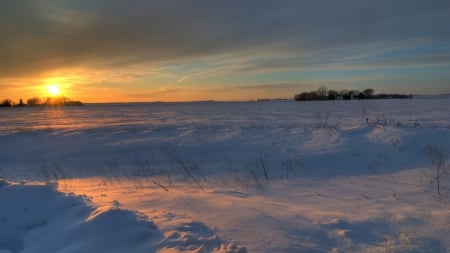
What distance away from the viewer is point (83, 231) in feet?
12.4

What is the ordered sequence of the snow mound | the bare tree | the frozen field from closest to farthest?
the snow mound, the frozen field, the bare tree

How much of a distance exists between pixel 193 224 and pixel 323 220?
162cm

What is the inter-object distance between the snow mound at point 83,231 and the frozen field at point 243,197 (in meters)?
0.01

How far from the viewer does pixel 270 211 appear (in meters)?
4.57

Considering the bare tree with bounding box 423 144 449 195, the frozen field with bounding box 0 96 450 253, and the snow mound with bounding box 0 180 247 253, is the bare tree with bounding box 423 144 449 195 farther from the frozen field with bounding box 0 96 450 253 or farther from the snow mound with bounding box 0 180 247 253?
the snow mound with bounding box 0 180 247 253

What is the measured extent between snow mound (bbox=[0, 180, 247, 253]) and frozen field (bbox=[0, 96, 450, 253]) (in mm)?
15

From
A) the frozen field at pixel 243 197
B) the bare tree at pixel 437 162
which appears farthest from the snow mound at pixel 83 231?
the bare tree at pixel 437 162

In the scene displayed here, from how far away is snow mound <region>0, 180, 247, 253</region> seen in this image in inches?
136

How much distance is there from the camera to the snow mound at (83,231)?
3451 mm

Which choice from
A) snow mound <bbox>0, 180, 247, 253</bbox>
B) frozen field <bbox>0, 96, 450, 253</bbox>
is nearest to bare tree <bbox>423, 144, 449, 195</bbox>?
frozen field <bbox>0, 96, 450, 253</bbox>

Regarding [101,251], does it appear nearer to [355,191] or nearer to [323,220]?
[323,220]

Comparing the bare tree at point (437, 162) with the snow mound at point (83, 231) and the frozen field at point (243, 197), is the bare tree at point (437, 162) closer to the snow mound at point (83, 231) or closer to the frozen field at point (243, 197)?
the frozen field at point (243, 197)

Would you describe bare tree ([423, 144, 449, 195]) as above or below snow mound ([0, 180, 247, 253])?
below

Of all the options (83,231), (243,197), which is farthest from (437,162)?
(83,231)
